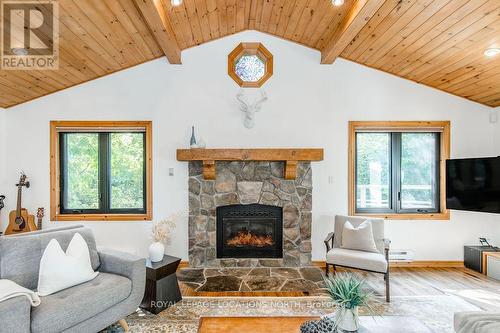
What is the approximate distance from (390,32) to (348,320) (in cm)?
308

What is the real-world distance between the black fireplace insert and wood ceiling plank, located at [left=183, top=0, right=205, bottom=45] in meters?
2.46

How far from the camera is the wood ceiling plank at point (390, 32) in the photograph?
2.62 metres

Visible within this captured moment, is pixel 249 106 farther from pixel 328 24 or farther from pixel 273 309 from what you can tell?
pixel 273 309

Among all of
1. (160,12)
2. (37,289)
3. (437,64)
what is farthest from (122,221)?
(437,64)

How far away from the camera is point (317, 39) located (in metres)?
3.76

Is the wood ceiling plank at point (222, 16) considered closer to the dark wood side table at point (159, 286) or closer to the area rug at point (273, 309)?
the dark wood side table at point (159, 286)

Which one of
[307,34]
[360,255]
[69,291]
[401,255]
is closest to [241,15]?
[307,34]

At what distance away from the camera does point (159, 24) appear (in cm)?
282

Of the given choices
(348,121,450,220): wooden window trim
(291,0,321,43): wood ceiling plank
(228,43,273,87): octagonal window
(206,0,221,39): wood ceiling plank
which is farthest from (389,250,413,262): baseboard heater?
(206,0,221,39): wood ceiling plank

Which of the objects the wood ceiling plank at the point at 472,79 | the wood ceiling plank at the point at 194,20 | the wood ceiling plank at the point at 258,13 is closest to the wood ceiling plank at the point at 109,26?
the wood ceiling plank at the point at 194,20

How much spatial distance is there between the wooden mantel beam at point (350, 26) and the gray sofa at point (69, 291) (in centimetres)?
313

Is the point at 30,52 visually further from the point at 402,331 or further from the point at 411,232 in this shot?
the point at 411,232

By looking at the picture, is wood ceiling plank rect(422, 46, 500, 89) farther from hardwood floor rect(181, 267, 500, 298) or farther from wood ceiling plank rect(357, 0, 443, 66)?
hardwood floor rect(181, 267, 500, 298)

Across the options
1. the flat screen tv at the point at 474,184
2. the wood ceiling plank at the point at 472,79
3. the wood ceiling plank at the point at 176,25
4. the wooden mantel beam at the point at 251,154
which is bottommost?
the flat screen tv at the point at 474,184
